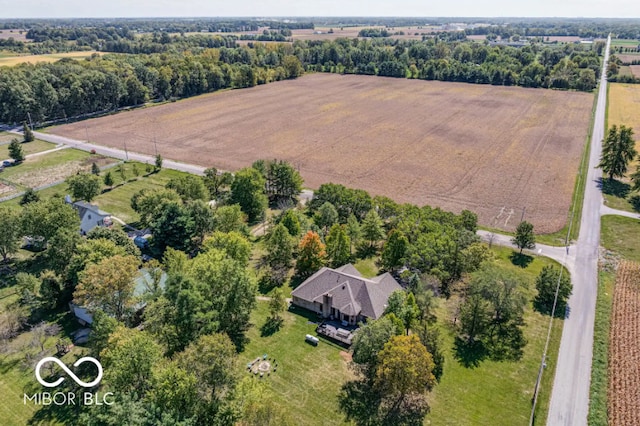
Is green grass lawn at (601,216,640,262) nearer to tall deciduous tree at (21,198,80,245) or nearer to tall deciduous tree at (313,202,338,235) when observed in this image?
tall deciduous tree at (313,202,338,235)

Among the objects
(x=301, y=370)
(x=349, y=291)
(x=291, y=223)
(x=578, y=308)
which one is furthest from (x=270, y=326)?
(x=578, y=308)

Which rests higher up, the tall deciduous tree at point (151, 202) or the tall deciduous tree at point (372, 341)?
the tall deciduous tree at point (151, 202)

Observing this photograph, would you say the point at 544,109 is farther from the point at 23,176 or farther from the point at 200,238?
the point at 23,176

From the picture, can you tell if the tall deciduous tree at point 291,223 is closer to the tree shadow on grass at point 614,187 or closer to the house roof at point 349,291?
the house roof at point 349,291

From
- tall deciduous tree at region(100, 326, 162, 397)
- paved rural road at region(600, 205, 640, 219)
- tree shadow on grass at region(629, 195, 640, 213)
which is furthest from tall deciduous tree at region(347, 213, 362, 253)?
tree shadow on grass at region(629, 195, 640, 213)

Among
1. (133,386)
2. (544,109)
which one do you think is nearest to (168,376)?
(133,386)

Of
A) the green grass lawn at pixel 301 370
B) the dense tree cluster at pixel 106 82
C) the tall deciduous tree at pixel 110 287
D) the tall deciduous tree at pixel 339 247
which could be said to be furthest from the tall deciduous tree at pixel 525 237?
the dense tree cluster at pixel 106 82
